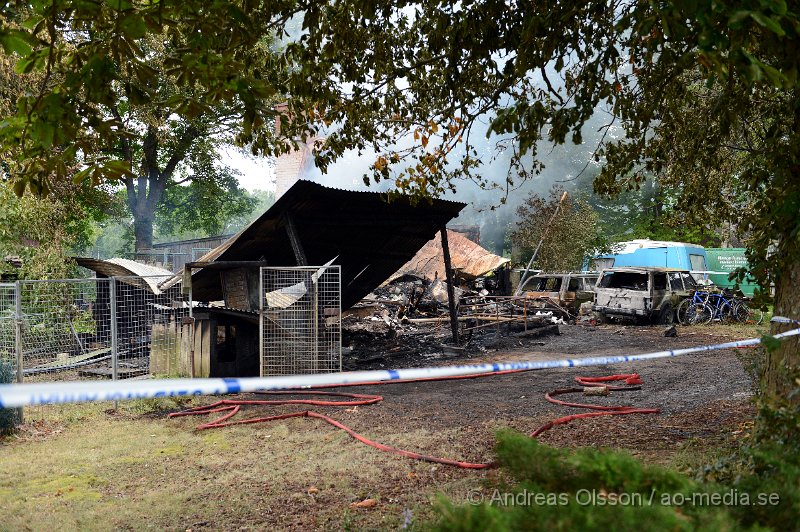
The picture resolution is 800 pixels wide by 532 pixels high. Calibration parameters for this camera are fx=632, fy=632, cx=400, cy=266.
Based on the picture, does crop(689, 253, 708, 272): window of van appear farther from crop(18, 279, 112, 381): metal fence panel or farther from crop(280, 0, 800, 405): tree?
crop(18, 279, 112, 381): metal fence panel

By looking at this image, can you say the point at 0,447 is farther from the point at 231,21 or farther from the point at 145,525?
the point at 231,21

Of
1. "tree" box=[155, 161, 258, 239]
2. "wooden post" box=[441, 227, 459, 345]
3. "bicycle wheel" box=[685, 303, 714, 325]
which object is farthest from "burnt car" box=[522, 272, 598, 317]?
"tree" box=[155, 161, 258, 239]

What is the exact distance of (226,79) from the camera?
4.21 meters

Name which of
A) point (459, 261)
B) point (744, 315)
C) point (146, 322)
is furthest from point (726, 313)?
point (146, 322)

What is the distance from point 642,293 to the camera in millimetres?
19625

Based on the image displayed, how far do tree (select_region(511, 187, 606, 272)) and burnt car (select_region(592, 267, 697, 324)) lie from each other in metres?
4.26

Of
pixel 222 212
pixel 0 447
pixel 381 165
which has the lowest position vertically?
pixel 0 447

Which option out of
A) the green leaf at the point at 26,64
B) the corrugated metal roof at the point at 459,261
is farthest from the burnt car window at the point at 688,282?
the green leaf at the point at 26,64

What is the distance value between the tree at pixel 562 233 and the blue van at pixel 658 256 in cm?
90

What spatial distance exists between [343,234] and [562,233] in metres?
13.6

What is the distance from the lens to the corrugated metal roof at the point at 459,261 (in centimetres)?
2750

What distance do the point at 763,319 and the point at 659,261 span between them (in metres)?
7.72

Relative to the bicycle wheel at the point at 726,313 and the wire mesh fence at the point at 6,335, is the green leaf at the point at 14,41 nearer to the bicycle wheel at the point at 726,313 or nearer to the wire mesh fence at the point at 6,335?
the wire mesh fence at the point at 6,335

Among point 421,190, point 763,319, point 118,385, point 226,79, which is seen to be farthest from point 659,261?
point 118,385
